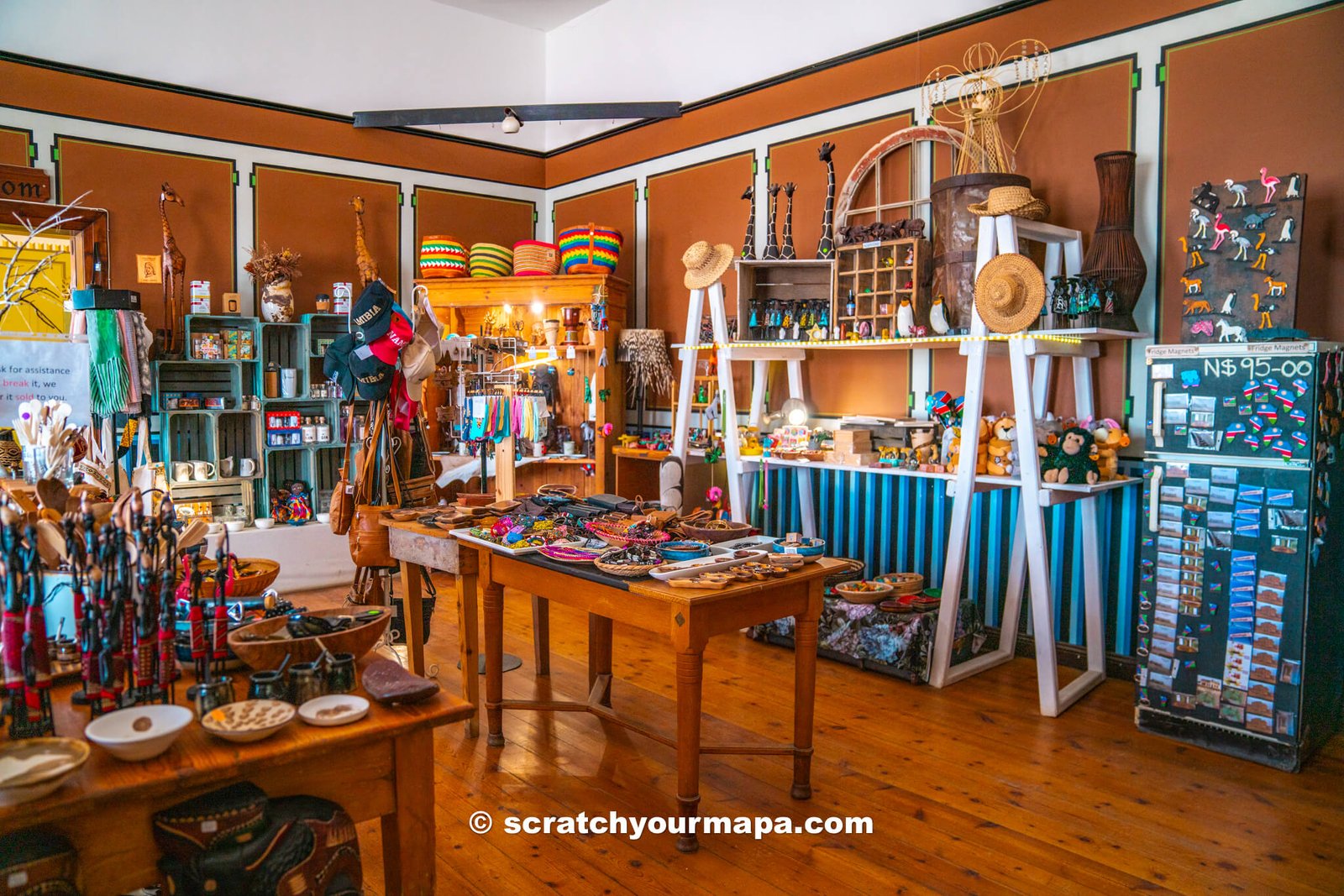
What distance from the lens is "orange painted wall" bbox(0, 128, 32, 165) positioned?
587cm

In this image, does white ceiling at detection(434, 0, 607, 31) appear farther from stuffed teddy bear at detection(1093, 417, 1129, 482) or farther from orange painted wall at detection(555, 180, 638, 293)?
stuffed teddy bear at detection(1093, 417, 1129, 482)

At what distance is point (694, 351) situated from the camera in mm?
5578

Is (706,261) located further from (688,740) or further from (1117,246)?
(688,740)

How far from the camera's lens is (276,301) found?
21.5 ft

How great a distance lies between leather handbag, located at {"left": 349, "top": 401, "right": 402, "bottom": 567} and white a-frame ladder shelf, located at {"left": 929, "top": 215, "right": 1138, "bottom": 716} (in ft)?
8.87

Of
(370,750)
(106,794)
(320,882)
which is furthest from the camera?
(370,750)

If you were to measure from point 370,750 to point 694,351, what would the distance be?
13.2 feet

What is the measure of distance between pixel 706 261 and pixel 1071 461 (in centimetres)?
234

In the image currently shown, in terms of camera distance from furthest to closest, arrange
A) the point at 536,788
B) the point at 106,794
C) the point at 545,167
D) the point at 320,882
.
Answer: the point at 545,167 < the point at 536,788 < the point at 320,882 < the point at 106,794

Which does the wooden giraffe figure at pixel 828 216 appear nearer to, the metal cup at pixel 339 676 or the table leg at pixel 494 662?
the table leg at pixel 494 662

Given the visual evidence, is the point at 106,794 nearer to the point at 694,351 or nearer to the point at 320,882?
the point at 320,882

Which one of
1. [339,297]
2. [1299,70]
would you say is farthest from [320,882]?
[339,297]

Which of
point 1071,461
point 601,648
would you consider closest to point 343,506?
point 601,648

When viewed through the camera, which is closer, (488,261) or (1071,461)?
(1071,461)
